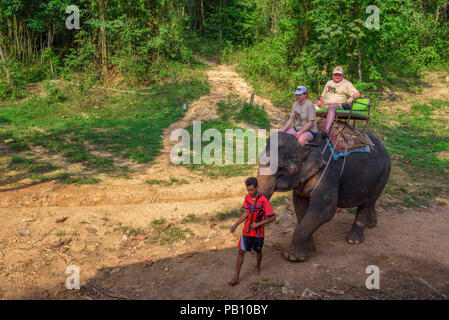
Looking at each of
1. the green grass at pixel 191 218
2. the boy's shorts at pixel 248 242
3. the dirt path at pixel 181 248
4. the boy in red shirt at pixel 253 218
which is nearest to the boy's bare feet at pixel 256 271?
the dirt path at pixel 181 248

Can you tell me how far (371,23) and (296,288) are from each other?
38.4ft

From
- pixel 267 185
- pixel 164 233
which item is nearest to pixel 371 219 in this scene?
pixel 267 185

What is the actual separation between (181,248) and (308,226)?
7.03ft

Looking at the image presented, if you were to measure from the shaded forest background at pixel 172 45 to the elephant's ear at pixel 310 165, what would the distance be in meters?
8.60

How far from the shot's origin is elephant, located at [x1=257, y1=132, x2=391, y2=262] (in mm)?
5168

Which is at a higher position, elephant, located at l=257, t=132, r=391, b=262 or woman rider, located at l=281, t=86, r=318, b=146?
woman rider, located at l=281, t=86, r=318, b=146

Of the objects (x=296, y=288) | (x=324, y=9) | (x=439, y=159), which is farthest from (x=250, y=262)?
(x=324, y=9)

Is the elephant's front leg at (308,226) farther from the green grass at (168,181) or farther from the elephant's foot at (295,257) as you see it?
the green grass at (168,181)

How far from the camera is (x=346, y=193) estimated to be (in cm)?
584

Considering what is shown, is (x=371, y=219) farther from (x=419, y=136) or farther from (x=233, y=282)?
(x=419, y=136)

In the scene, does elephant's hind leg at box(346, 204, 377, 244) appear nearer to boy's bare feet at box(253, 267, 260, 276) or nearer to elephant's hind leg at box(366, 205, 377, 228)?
elephant's hind leg at box(366, 205, 377, 228)

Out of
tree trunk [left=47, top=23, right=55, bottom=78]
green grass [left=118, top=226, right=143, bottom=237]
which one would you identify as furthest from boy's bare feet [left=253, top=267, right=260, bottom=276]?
tree trunk [left=47, top=23, right=55, bottom=78]

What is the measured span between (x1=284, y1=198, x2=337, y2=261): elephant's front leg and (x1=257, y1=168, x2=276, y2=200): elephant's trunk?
0.75m

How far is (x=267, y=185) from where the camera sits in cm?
496
